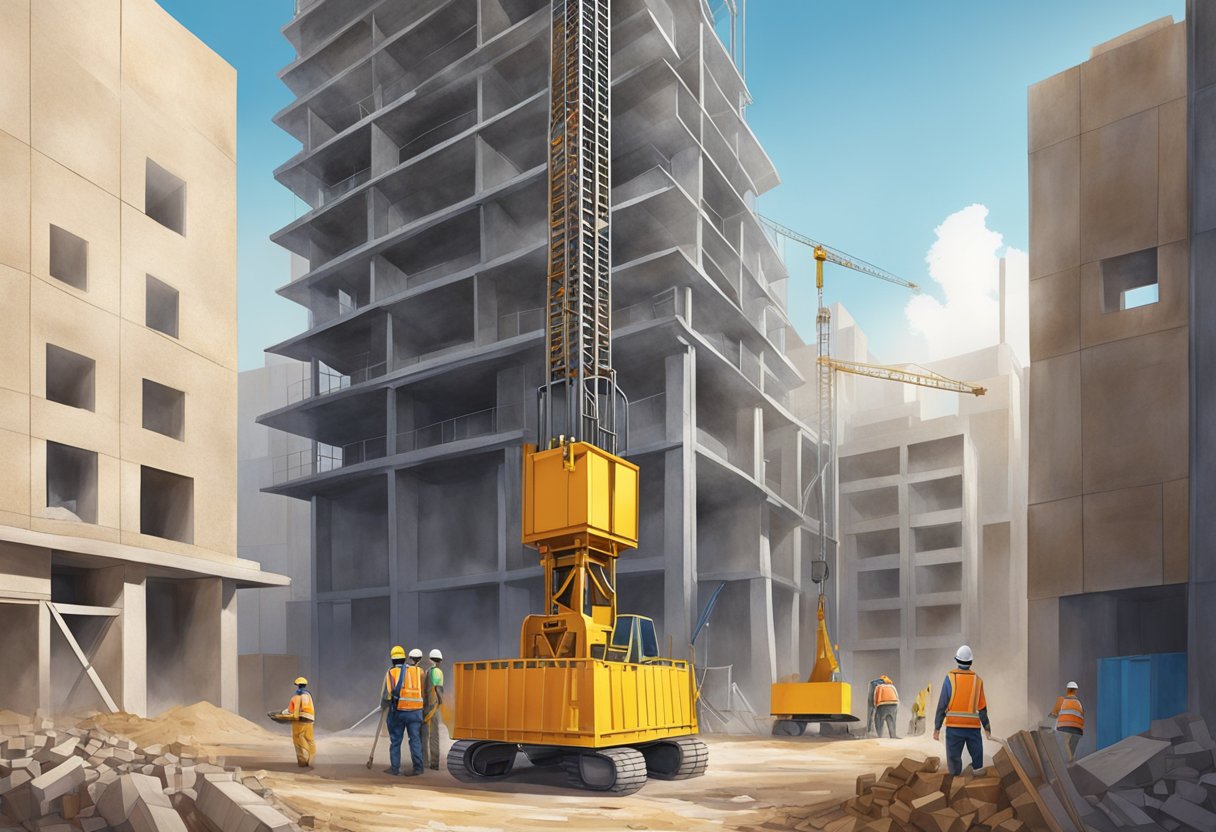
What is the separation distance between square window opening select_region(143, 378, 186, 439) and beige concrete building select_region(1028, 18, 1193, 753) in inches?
A: 847

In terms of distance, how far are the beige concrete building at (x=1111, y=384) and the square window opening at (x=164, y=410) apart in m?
21.5

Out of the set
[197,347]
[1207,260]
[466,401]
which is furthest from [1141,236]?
[466,401]

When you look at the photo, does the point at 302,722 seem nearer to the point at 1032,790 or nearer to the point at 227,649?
the point at 1032,790

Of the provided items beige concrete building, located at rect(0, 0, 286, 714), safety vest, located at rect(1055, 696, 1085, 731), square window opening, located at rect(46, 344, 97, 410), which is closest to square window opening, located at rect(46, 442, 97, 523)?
beige concrete building, located at rect(0, 0, 286, 714)

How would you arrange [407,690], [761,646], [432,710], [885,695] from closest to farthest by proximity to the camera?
[407,690]
[432,710]
[885,695]
[761,646]

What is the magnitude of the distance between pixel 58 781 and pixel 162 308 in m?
21.1

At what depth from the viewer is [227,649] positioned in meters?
28.0

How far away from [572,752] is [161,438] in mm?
16144

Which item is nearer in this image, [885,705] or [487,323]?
[885,705]

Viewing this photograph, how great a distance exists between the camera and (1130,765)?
36.7ft

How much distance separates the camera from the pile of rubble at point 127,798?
9.13 m

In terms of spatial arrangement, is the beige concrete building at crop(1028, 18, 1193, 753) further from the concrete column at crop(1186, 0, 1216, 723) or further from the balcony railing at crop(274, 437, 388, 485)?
the balcony railing at crop(274, 437, 388, 485)

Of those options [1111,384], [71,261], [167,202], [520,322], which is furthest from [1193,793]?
[520,322]

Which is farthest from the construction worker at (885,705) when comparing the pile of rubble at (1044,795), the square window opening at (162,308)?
the square window opening at (162,308)
